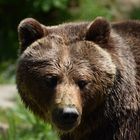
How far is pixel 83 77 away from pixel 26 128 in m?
3.55

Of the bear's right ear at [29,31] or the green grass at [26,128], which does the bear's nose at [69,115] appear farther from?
the green grass at [26,128]

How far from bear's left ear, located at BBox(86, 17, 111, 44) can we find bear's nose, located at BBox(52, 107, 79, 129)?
851 mm

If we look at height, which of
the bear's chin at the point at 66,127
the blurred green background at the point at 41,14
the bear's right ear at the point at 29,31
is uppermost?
the bear's right ear at the point at 29,31

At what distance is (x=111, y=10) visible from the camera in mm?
15359

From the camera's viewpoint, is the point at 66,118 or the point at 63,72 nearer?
the point at 66,118

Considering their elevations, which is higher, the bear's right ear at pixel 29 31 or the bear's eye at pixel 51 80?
the bear's right ear at pixel 29 31

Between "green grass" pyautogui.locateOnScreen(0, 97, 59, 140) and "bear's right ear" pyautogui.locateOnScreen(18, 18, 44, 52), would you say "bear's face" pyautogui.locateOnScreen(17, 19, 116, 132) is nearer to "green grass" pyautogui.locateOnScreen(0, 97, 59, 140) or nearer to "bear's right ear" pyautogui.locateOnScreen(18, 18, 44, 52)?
"bear's right ear" pyautogui.locateOnScreen(18, 18, 44, 52)

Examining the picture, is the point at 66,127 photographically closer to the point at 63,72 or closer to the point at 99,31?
the point at 63,72

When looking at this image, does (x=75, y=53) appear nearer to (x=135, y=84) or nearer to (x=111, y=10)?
(x=135, y=84)


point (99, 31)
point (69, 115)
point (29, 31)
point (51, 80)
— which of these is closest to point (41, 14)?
point (29, 31)

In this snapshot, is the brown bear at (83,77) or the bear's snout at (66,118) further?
the brown bear at (83,77)

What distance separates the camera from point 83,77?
6.66 meters

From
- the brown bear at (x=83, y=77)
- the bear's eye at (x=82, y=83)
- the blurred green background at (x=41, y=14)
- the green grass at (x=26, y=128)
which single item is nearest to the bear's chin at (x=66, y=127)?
the brown bear at (x=83, y=77)

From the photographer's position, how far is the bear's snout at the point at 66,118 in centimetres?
641
